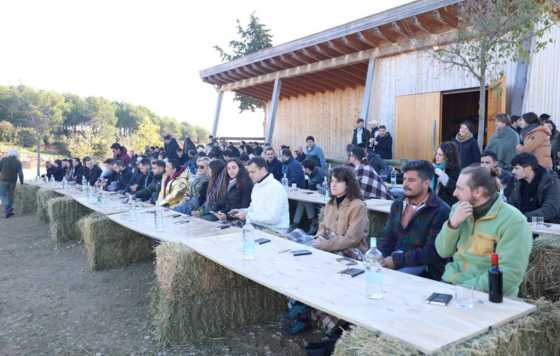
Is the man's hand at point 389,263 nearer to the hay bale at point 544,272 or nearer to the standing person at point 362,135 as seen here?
the hay bale at point 544,272

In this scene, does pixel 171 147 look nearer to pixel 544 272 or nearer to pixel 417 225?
pixel 417 225

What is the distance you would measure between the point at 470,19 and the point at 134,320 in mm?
6760

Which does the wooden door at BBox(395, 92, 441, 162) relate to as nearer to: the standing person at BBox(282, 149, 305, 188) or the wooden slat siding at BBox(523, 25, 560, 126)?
the wooden slat siding at BBox(523, 25, 560, 126)

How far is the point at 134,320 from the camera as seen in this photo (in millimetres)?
4227

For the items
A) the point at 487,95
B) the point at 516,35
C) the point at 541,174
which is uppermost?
the point at 516,35

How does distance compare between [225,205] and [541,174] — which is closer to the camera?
[541,174]

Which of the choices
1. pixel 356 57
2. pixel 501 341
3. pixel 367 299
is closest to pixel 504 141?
pixel 367 299

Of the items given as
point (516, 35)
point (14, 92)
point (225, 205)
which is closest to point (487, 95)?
point (516, 35)

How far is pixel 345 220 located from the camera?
3.72 meters

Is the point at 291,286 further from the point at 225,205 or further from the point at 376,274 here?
the point at 225,205

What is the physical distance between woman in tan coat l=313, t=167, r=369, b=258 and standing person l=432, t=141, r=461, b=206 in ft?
4.78

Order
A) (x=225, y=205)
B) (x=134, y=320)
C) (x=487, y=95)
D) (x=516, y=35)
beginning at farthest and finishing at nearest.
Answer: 1. (x=487, y=95)
2. (x=516, y=35)
3. (x=225, y=205)
4. (x=134, y=320)

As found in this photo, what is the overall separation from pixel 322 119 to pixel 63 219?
9925 mm

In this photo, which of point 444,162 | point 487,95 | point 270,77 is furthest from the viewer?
point 270,77
